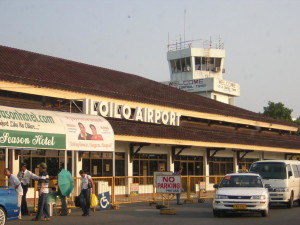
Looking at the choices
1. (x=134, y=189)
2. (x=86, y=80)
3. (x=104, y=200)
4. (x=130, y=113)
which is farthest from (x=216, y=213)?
(x=86, y=80)

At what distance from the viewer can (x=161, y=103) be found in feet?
121

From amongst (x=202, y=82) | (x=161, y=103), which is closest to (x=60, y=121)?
(x=161, y=103)

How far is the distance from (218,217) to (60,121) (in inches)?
268

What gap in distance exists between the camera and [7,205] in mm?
16391

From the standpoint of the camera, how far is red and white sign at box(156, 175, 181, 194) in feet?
75.9

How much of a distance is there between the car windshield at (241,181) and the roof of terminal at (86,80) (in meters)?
→ 11.4

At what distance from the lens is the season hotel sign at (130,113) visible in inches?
1204

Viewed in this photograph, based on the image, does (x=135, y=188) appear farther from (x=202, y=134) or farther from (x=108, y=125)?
(x=202, y=134)

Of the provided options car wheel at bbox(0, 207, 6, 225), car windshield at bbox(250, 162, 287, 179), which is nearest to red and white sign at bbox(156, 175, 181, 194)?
car windshield at bbox(250, 162, 287, 179)

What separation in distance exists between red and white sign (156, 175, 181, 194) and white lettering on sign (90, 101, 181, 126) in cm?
788

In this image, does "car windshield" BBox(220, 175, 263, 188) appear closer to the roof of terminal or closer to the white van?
the white van

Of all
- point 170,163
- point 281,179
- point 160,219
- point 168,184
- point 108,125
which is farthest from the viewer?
point 170,163

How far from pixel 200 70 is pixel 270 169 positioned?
44.7 meters

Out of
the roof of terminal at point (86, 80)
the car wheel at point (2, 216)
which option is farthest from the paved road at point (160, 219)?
the roof of terminal at point (86, 80)
